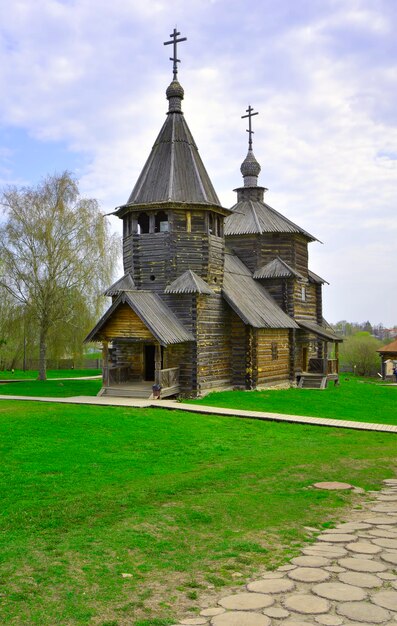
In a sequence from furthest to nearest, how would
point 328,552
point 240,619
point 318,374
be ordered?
point 318,374, point 328,552, point 240,619

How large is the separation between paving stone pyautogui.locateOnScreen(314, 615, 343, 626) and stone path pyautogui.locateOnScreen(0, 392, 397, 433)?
13224 millimetres

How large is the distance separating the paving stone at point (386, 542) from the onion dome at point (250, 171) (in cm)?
3138

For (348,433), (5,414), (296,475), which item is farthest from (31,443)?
(348,433)

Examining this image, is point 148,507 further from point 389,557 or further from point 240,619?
point 240,619

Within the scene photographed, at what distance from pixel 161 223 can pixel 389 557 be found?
21244 millimetres

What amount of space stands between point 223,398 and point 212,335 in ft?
10.1

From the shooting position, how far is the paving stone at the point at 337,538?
6586 mm

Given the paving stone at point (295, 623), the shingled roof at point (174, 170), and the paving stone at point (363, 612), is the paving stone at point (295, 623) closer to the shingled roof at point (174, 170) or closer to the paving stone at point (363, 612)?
the paving stone at point (363, 612)

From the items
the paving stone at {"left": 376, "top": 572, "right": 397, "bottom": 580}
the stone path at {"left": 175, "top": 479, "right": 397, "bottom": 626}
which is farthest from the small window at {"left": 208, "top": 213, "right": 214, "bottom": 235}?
the paving stone at {"left": 376, "top": 572, "right": 397, "bottom": 580}

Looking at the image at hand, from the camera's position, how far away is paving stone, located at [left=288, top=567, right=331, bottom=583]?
5.36 metres

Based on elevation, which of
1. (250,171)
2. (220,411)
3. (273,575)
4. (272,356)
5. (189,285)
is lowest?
(273,575)

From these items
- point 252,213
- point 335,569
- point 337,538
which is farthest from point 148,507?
point 252,213

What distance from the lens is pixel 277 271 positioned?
104 ft

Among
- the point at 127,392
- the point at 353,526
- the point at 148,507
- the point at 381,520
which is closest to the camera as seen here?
the point at 353,526
